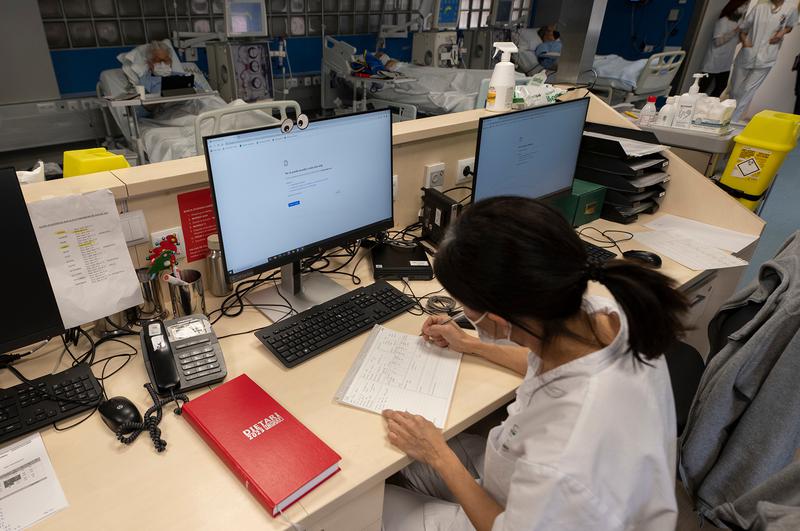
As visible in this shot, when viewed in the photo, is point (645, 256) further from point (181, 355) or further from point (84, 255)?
point (84, 255)

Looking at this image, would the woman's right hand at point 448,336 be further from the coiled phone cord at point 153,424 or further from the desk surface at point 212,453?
the coiled phone cord at point 153,424

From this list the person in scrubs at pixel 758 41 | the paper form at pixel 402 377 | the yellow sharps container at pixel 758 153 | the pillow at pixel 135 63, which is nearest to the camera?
the paper form at pixel 402 377

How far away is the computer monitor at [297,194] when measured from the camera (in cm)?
109

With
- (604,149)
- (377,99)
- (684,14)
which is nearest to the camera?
(604,149)

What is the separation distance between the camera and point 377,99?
490cm

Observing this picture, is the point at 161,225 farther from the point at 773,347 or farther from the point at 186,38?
the point at 186,38

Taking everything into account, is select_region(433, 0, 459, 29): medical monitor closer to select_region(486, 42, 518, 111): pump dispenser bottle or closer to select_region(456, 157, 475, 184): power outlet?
select_region(486, 42, 518, 111): pump dispenser bottle

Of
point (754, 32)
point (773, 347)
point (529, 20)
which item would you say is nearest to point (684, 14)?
point (754, 32)

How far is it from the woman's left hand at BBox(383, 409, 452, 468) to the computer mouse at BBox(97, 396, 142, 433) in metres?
0.47

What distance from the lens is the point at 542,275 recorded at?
27.6 inches

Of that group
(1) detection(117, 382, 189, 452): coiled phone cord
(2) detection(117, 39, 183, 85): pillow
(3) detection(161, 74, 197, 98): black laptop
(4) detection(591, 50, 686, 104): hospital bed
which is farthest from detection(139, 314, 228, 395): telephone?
(4) detection(591, 50, 686, 104): hospital bed

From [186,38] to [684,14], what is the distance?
18.4 ft

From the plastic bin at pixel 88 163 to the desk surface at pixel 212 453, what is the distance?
1.42 feet

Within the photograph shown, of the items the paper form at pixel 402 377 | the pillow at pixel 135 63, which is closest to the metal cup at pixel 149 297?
the paper form at pixel 402 377
